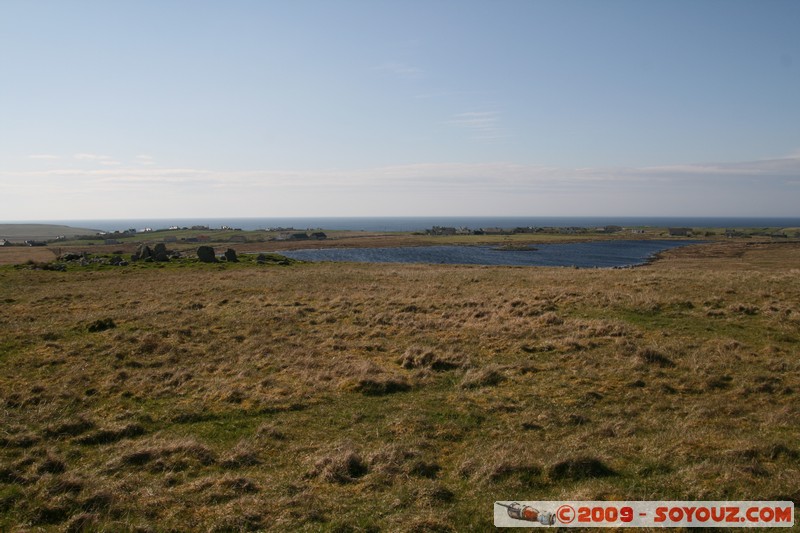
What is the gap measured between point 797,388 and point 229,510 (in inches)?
611

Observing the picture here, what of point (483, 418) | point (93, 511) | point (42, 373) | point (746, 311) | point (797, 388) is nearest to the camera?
point (93, 511)

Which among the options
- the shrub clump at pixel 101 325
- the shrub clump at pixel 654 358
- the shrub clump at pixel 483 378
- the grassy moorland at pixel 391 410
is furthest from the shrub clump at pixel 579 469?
the shrub clump at pixel 101 325

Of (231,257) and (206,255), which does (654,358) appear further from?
(231,257)

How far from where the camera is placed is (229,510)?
327 inches

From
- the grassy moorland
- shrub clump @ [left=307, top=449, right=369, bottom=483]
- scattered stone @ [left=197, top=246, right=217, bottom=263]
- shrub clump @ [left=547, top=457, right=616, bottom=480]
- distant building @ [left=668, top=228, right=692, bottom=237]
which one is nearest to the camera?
the grassy moorland

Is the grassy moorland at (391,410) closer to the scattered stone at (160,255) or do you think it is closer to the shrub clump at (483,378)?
the shrub clump at (483,378)

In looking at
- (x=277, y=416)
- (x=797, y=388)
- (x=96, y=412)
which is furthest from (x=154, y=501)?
(x=797, y=388)

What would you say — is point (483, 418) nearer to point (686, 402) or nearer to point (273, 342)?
point (686, 402)

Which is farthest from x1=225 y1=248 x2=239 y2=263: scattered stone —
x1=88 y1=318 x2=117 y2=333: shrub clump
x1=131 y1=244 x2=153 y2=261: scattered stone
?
x1=88 y1=318 x2=117 y2=333: shrub clump

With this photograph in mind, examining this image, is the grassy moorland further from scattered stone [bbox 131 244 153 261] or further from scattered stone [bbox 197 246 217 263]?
scattered stone [bbox 131 244 153 261]

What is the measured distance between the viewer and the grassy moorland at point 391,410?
862 centimetres

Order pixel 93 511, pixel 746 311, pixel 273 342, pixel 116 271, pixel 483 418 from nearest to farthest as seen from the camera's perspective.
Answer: pixel 93 511
pixel 483 418
pixel 273 342
pixel 746 311
pixel 116 271

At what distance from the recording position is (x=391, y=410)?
13555 millimetres

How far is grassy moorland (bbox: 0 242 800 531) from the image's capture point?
28.3 ft
